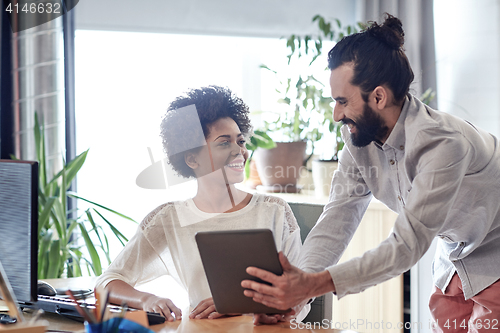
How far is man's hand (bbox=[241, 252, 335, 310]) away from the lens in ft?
2.87

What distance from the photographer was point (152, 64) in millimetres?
2559

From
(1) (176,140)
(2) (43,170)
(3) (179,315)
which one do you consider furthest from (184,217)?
(2) (43,170)

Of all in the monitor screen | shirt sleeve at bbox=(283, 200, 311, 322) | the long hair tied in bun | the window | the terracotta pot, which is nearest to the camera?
the monitor screen

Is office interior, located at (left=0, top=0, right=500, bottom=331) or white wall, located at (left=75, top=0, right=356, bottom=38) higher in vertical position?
white wall, located at (left=75, top=0, right=356, bottom=38)

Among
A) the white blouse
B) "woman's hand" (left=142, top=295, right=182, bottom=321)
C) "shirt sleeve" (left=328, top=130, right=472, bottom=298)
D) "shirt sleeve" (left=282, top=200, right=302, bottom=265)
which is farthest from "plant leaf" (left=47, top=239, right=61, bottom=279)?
Answer: "shirt sleeve" (left=328, top=130, right=472, bottom=298)

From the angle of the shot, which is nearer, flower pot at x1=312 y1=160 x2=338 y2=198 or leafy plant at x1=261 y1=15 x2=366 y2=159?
flower pot at x1=312 y1=160 x2=338 y2=198

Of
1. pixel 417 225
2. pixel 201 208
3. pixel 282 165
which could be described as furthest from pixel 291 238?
pixel 282 165

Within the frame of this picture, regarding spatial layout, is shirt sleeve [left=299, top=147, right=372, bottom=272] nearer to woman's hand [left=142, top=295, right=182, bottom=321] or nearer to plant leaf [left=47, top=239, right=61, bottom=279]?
woman's hand [left=142, top=295, right=182, bottom=321]

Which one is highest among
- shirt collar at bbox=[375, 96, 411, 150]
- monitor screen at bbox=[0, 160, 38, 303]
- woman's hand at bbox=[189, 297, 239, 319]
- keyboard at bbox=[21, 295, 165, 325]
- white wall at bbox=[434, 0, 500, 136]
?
white wall at bbox=[434, 0, 500, 136]

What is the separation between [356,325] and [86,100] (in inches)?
72.1

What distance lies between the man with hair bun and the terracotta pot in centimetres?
89

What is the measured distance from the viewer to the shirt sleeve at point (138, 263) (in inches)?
48.3

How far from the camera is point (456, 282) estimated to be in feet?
4.39

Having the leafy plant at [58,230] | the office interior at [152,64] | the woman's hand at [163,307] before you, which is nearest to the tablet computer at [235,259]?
the woman's hand at [163,307]
